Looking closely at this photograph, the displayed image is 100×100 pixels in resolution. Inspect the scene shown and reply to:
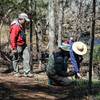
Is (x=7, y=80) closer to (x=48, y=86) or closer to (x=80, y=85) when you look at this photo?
(x=48, y=86)

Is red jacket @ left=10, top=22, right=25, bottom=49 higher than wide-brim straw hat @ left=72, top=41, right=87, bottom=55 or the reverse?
higher

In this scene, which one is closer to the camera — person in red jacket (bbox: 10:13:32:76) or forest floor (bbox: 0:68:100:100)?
forest floor (bbox: 0:68:100:100)

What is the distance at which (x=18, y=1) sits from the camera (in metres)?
16.6

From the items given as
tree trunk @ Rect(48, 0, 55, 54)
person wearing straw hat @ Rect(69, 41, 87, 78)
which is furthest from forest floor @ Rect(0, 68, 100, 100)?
tree trunk @ Rect(48, 0, 55, 54)

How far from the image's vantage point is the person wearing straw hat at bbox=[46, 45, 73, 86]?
34.4 feet

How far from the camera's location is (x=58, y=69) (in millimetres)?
10570

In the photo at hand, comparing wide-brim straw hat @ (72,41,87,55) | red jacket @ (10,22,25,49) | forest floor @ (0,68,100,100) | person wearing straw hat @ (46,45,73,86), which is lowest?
forest floor @ (0,68,100,100)

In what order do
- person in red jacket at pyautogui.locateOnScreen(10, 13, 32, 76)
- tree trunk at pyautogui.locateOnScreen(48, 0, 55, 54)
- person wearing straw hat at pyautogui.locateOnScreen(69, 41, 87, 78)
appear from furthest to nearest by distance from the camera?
tree trunk at pyautogui.locateOnScreen(48, 0, 55, 54) → person wearing straw hat at pyautogui.locateOnScreen(69, 41, 87, 78) → person in red jacket at pyautogui.locateOnScreen(10, 13, 32, 76)

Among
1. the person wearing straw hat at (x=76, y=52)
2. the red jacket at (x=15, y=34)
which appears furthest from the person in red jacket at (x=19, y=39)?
the person wearing straw hat at (x=76, y=52)

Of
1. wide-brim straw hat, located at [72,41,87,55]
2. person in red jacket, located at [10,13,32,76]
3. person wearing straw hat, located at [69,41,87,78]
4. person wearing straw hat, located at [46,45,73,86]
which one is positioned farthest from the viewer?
wide-brim straw hat, located at [72,41,87,55]

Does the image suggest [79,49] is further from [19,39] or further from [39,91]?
[39,91]

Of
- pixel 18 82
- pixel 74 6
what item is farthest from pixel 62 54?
pixel 74 6

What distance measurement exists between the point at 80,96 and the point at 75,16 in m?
12.4

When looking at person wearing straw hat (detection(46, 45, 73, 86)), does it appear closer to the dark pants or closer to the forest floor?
the forest floor
